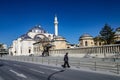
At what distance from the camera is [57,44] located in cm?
7075

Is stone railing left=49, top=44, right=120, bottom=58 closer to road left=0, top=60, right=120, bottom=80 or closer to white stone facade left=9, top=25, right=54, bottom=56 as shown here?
road left=0, top=60, right=120, bottom=80

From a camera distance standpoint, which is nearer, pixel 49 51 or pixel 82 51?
pixel 82 51

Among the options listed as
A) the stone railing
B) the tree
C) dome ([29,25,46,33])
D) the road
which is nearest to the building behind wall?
the tree

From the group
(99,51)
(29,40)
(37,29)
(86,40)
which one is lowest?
(99,51)

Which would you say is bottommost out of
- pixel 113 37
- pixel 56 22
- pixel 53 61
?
pixel 53 61

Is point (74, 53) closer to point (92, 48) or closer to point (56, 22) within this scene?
point (92, 48)

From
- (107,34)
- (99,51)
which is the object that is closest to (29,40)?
(107,34)

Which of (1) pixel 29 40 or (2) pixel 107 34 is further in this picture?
(1) pixel 29 40

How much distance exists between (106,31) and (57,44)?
1680cm

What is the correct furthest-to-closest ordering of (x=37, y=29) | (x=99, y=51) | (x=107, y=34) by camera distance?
(x=37, y=29)
(x=107, y=34)
(x=99, y=51)

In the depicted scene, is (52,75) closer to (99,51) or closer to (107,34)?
(99,51)

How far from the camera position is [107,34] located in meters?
65.2

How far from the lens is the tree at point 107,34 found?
64.2 m

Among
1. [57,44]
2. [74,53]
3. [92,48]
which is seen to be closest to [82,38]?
[57,44]
